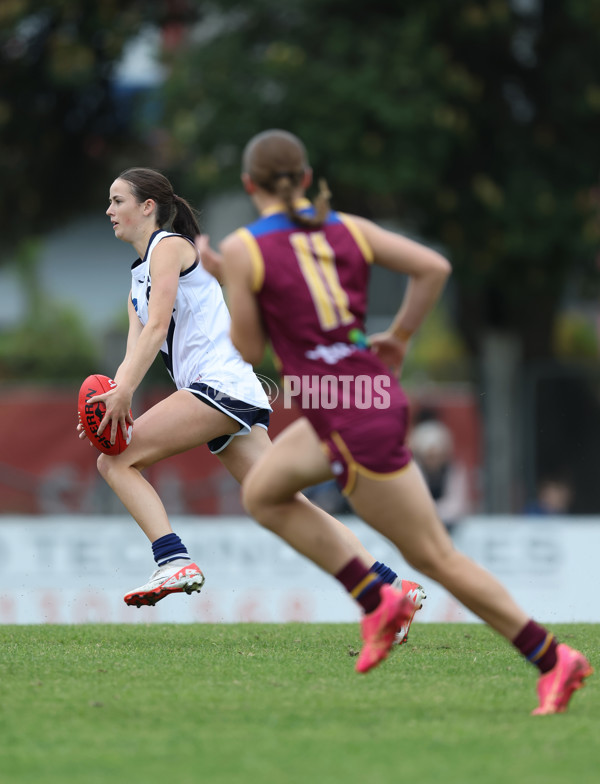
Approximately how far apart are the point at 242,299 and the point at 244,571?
6001mm

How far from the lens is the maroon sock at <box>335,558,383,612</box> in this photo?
15.8 ft

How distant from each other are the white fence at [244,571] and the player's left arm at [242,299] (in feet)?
18.1

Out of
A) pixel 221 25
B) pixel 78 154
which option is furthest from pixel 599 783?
pixel 78 154

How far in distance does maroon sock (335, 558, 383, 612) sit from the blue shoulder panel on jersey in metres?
1.25

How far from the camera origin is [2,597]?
10.3 metres

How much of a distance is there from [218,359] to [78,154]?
13088 mm

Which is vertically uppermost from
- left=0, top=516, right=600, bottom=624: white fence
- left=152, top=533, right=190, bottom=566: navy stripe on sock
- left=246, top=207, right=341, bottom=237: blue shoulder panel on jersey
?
left=246, top=207, right=341, bottom=237: blue shoulder panel on jersey

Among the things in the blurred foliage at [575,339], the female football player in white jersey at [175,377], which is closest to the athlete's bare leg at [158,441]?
the female football player in white jersey at [175,377]

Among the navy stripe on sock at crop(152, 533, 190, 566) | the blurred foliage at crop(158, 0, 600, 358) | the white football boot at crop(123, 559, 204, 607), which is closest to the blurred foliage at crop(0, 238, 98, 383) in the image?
the blurred foliage at crop(158, 0, 600, 358)

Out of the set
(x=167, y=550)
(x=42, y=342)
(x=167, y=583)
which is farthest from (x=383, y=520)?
(x=42, y=342)

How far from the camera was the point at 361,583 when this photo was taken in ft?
15.8

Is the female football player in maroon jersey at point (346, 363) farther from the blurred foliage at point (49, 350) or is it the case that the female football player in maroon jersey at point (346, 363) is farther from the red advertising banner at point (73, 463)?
the blurred foliage at point (49, 350)

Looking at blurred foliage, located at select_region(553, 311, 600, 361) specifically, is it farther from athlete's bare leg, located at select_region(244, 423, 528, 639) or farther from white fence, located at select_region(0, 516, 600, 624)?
athlete's bare leg, located at select_region(244, 423, 528, 639)

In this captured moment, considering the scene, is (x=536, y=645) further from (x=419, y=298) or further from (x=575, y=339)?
(x=575, y=339)
